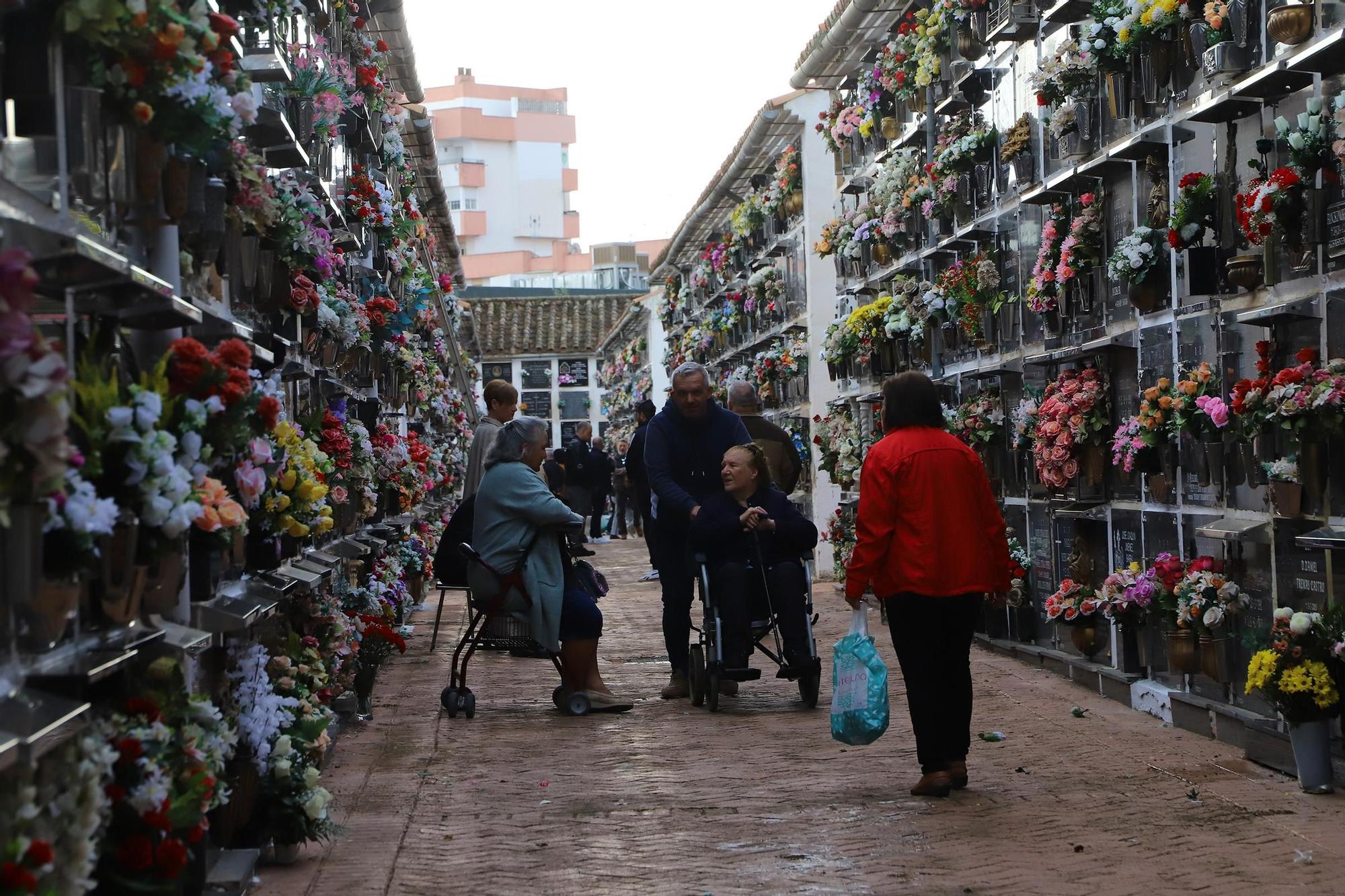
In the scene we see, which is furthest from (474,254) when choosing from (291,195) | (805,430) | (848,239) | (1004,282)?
(291,195)

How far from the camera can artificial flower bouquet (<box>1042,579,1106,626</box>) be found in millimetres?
10281

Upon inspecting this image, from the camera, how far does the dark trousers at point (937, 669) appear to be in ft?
22.5

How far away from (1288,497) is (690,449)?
3.64 metres

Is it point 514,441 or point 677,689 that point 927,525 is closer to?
point 514,441

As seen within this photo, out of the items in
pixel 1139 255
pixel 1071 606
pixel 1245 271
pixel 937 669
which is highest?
pixel 1139 255

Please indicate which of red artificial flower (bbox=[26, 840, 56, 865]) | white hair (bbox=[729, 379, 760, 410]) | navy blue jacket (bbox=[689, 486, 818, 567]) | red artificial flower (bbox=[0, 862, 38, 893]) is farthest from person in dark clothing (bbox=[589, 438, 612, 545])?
red artificial flower (bbox=[0, 862, 38, 893])

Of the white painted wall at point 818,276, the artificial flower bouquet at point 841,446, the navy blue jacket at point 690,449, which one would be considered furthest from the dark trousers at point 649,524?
the white painted wall at point 818,276

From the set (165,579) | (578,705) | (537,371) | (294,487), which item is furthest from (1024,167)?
(537,371)

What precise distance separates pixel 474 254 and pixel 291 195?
6990cm

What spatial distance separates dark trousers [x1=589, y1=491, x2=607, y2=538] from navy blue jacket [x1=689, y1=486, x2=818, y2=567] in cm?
1834

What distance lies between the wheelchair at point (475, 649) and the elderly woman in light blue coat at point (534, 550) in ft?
0.10

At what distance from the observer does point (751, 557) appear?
9539 millimetres

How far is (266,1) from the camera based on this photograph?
670cm

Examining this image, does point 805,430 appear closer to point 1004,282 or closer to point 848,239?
point 848,239
